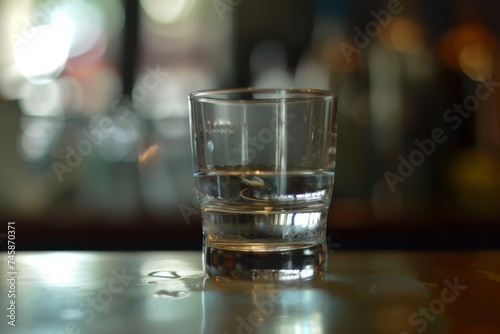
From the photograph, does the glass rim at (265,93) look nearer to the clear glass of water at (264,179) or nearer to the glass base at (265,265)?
the clear glass of water at (264,179)

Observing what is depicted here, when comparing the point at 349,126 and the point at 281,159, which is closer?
the point at 281,159

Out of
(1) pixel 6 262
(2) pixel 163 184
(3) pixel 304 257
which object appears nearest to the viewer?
(3) pixel 304 257

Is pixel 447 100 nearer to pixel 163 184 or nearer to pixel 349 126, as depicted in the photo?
pixel 349 126

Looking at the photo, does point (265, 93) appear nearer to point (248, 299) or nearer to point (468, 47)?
point (248, 299)

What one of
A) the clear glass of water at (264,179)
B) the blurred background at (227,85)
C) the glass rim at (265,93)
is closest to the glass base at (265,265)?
the clear glass of water at (264,179)

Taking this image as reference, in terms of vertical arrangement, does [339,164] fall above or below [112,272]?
below

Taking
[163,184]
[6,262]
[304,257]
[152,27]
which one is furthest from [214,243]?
[152,27]

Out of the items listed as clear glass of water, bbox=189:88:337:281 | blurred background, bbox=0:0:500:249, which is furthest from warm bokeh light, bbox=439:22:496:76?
clear glass of water, bbox=189:88:337:281
